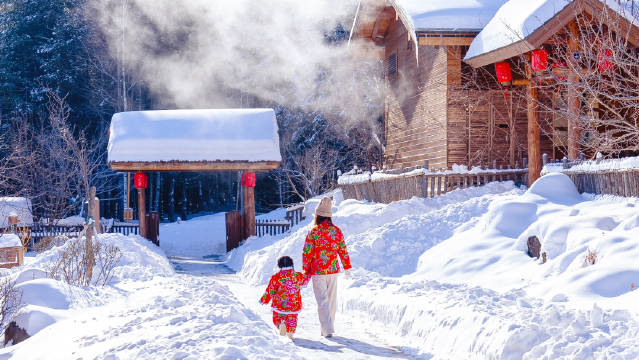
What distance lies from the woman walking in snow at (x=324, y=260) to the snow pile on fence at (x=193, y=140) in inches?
515

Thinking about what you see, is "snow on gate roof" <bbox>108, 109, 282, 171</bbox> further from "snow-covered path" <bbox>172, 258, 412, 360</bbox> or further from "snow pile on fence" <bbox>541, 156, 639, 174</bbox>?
"snow pile on fence" <bbox>541, 156, 639, 174</bbox>

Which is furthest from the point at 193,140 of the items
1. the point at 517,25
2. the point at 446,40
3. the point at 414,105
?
the point at 517,25

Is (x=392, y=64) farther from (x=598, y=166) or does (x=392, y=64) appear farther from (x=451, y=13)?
(x=598, y=166)

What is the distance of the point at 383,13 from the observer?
23766 mm

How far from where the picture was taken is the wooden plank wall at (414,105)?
775 inches

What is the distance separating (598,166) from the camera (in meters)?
12.2

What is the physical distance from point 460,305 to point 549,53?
1003cm

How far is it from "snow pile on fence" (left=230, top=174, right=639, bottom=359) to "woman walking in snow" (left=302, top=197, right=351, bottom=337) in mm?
974

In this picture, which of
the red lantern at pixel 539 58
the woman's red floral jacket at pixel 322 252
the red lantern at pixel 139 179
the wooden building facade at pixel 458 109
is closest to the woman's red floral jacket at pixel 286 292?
the woman's red floral jacket at pixel 322 252

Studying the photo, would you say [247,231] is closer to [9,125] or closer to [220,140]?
[220,140]

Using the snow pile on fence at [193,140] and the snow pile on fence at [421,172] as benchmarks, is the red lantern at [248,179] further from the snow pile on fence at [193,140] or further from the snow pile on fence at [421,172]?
the snow pile on fence at [421,172]

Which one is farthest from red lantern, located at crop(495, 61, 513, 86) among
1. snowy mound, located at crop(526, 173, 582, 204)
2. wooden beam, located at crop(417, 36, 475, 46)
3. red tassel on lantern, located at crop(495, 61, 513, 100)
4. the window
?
the window

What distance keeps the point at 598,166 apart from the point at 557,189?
861mm

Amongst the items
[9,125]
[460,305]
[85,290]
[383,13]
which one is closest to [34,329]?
[85,290]
